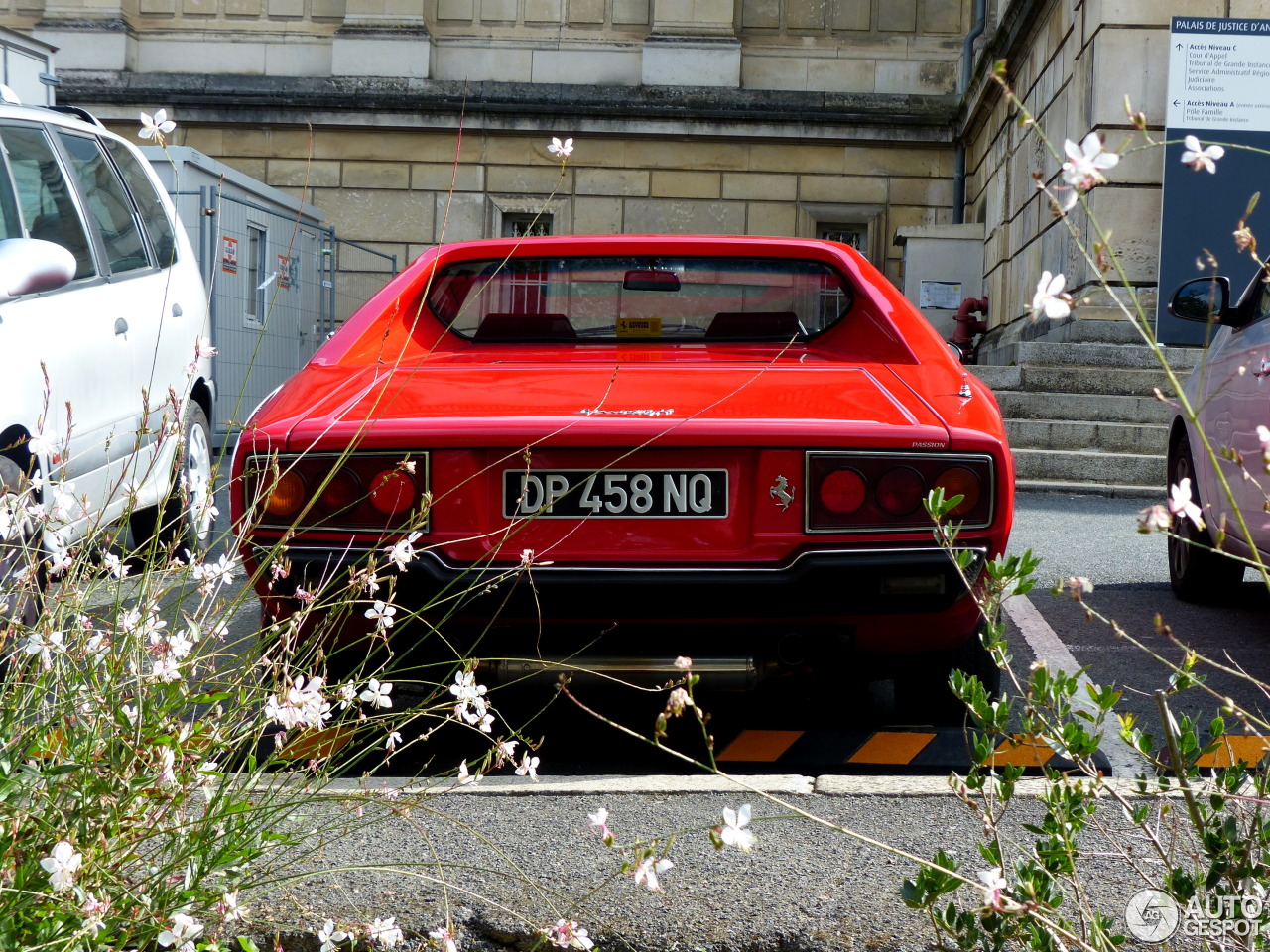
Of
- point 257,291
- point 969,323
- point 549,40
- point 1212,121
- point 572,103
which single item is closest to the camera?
point 1212,121

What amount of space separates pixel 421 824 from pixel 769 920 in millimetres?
770

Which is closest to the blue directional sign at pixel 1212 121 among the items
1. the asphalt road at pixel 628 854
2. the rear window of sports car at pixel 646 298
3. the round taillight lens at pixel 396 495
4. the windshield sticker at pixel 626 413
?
the rear window of sports car at pixel 646 298

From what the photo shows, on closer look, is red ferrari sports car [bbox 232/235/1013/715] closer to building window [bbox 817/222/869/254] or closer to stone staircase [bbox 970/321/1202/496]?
stone staircase [bbox 970/321/1202/496]

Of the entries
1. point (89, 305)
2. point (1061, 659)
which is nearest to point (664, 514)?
point (1061, 659)

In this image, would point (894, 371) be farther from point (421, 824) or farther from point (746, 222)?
point (746, 222)

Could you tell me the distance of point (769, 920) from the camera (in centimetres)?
225

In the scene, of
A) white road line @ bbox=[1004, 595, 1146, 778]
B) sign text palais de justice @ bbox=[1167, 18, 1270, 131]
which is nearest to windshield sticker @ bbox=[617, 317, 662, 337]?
white road line @ bbox=[1004, 595, 1146, 778]

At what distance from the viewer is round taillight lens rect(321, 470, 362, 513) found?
326 centimetres

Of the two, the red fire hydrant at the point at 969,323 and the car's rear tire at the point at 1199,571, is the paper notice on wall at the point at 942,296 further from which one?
the car's rear tire at the point at 1199,571

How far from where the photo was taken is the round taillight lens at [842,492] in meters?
3.24

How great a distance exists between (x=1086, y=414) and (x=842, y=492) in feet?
31.4

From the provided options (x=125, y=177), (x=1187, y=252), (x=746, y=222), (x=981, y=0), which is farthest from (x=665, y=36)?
(x=125, y=177)

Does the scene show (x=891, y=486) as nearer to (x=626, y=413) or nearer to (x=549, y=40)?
(x=626, y=413)

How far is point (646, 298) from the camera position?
461cm
